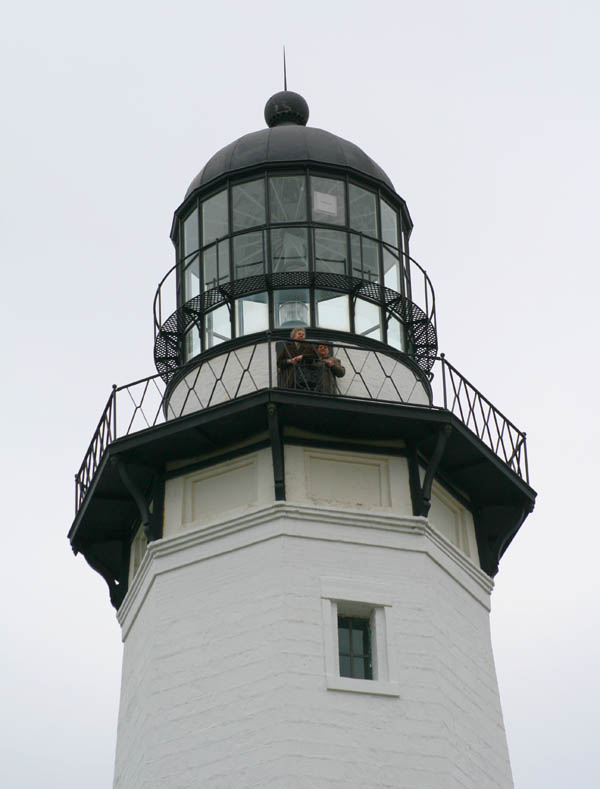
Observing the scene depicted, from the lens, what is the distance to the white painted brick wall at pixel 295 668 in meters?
22.9

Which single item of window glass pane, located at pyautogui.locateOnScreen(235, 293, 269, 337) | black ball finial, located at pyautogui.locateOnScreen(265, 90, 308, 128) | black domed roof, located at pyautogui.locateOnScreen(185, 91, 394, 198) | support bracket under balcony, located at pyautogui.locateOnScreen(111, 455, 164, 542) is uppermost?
black ball finial, located at pyautogui.locateOnScreen(265, 90, 308, 128)

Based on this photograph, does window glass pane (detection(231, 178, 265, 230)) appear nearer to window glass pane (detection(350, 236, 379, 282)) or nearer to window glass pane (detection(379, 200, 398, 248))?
window glass pane (detection(350, 236, 379, 282))

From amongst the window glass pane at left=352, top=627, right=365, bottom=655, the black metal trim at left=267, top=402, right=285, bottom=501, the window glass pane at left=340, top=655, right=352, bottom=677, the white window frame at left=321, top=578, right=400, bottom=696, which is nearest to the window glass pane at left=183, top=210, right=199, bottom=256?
the black metal trim at left=267, top=402, right=285, bottom=501

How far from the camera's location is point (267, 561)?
24.5 meters

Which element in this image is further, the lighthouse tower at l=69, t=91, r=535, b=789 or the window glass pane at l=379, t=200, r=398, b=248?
the window glass pane at l=379, t=200, r=398, b=248

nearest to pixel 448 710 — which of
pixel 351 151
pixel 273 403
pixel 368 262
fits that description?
pixel 273 403

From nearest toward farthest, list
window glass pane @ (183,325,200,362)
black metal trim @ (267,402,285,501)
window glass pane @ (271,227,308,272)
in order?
black metal trim @ (267,402,285,501) → window glass pane @ (271,227,308,272) → window glass pane @ (183,325,200,362)

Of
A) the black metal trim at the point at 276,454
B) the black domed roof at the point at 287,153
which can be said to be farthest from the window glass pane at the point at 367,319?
the black metal trim at the point at 276,454

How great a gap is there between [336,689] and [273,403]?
420 centimetres

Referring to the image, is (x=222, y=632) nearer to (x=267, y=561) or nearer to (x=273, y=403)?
(x=267, y=561)

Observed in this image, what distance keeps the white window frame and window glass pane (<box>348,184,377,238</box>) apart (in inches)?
266

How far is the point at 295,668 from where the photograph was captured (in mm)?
23359

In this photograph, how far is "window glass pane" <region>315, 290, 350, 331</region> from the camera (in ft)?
89.4

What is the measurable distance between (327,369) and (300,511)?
2290mm
